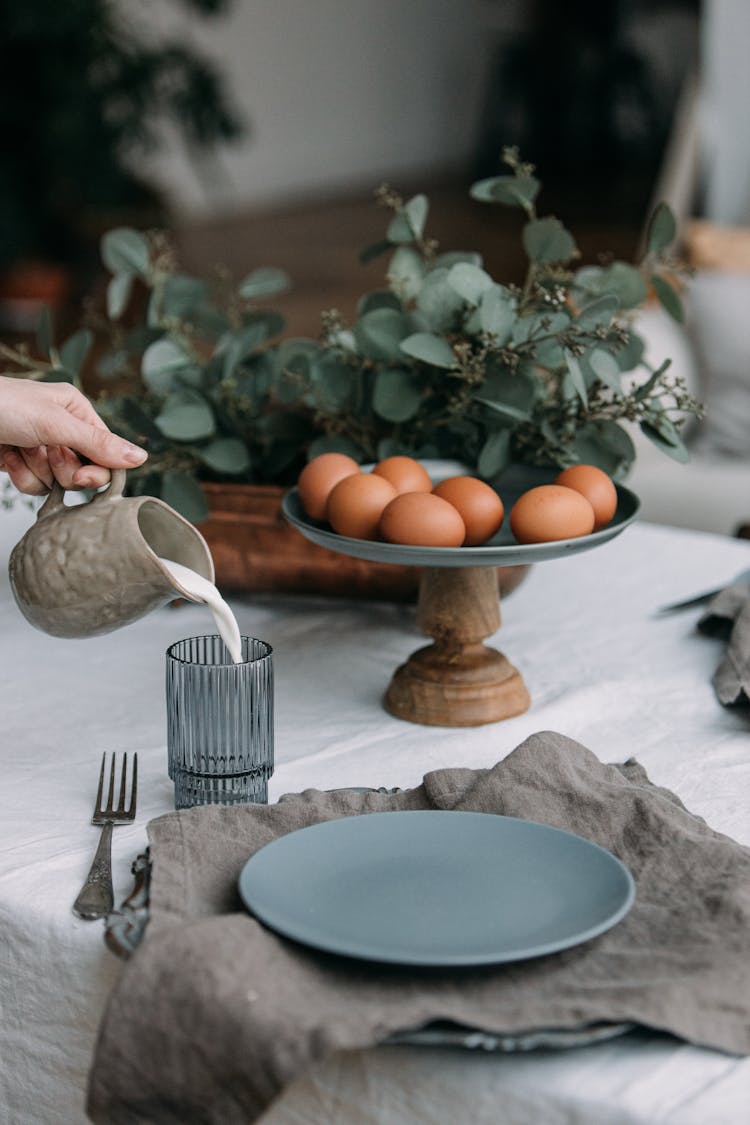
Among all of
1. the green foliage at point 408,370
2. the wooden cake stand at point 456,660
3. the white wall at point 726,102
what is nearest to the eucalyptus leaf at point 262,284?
the green foliage at point 408,370

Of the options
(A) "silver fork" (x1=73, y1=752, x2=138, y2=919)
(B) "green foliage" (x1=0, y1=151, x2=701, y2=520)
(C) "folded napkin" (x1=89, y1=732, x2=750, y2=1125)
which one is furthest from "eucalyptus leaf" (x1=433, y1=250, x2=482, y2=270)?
(C) "folded napkin" (x1=89, y1=732, x2=750, y2=1125)

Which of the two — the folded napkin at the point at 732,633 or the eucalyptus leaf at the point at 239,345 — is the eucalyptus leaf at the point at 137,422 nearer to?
the eucalyptus leaf at the point at 239,345

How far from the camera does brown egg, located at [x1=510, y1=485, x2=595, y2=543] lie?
102cm

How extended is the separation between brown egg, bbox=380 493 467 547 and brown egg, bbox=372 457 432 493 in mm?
68

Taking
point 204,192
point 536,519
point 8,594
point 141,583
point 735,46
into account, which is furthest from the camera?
point 204,192

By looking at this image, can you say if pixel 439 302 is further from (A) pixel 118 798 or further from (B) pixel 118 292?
(A) pixel 118 798

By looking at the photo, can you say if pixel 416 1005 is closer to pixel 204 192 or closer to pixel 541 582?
pixel 541 582

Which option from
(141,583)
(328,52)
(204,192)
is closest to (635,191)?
(328,52)

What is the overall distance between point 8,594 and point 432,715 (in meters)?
0.50

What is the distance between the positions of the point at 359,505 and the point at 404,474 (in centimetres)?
8

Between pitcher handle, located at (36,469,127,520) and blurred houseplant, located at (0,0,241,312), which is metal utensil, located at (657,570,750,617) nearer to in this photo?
pitcher handle, located at (36,469,127,520)

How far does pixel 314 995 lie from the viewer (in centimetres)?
64

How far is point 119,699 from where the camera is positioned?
111 cm

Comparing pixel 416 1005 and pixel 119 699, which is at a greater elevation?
pixel 416 1005
